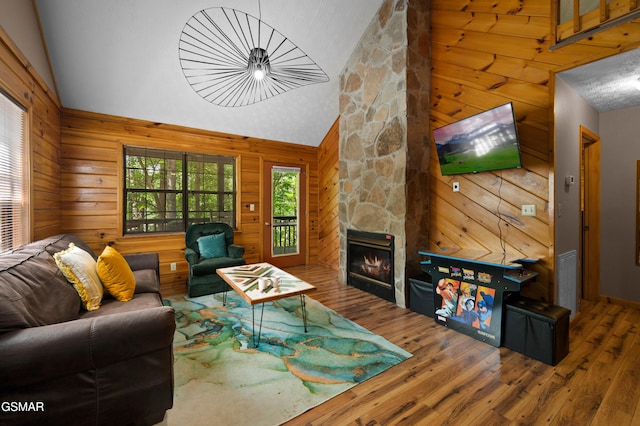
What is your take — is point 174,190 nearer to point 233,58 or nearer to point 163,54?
point 163,54

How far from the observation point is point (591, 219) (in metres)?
3.31

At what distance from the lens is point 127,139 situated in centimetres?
392

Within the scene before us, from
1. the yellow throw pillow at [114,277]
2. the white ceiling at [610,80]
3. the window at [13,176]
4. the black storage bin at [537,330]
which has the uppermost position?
the white ceiling at [610,80]

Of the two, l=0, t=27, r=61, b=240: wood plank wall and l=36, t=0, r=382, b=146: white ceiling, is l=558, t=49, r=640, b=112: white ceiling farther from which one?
l=0, t=27, r=61, b=240: wood plank wall

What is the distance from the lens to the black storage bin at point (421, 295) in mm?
2953

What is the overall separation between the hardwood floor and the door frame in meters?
2.80

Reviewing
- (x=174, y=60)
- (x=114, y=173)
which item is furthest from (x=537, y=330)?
(x=114, y=173)

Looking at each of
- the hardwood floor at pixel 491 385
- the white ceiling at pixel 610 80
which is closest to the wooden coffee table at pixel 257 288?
the hardwood floor at pixel 491 385

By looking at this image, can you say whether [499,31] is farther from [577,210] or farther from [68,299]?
[68,299]

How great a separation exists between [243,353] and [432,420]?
4.71 feet

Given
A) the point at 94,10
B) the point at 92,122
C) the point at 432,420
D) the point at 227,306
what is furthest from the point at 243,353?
the point at 92,122

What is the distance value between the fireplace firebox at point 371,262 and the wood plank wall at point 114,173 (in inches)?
77.9

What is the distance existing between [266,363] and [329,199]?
3589 mm

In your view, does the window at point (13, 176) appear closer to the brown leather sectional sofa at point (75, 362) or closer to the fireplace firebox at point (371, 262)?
the brown leather sectional sofa at point (75, 362)
